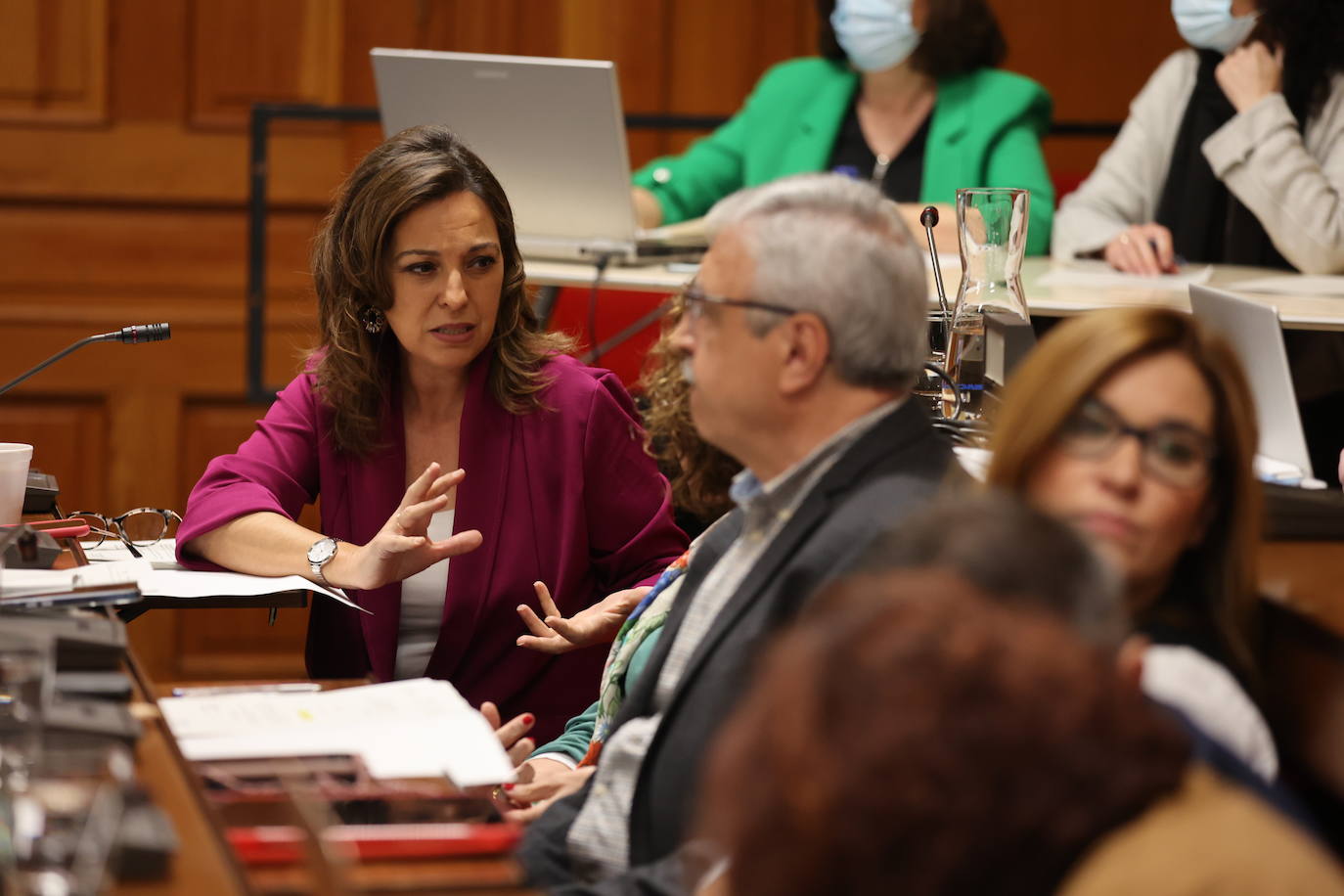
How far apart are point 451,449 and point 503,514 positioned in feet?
0.45

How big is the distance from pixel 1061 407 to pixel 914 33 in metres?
2.86

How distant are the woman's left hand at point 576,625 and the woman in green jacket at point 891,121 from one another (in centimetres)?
184

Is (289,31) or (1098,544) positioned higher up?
(289,31)

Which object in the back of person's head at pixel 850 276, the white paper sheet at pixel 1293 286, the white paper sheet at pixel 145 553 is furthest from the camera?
the white paper sheet at pixel 1293 286

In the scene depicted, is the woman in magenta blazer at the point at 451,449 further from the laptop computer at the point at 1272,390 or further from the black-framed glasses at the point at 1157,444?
the black-framed glasses at the point at 1157,444

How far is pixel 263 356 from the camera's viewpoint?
411 centimetres

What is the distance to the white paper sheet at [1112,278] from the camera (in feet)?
10.5

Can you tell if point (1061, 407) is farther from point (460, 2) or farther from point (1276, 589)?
point (460, 2)

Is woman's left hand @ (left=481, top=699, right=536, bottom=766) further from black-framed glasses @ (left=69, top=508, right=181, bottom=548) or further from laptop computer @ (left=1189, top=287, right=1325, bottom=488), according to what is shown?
laptop computer @ (left=1189, top=287, right=1325, bottom=488)

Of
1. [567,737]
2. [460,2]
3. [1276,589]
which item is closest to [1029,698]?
[1276,589]

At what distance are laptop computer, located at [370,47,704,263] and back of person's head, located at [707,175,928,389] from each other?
5.80ft

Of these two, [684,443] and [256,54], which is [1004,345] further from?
[256,54]

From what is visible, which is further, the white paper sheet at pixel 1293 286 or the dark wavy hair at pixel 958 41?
the dark wavy hair at pixel 958 41

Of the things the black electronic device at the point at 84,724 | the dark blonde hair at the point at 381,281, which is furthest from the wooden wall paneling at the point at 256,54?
the black electronic device at the point at 84,724
